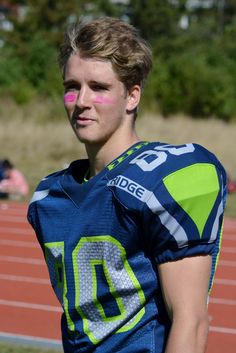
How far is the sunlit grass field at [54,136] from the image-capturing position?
2250 cm

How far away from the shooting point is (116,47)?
228 centimetres

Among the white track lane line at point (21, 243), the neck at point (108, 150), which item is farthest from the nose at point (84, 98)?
the white track lane line at point (21, 243)

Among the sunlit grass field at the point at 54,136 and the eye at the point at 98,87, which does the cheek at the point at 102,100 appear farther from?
the sunlit grass field at the point at 54,136

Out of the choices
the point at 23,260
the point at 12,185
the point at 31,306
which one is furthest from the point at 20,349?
the point at 12,185

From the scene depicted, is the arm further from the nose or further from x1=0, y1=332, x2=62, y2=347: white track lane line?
x1=0, y1=332, x2=62, y2=347: white track lane line

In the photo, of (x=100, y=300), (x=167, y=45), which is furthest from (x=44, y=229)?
(x=167, y=45)

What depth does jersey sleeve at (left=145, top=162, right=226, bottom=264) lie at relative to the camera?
2.09 m

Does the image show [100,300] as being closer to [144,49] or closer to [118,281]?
[118,281]

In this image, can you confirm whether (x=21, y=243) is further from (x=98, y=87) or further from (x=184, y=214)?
(x=184, y=214)

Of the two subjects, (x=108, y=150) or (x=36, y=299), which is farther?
(x=36, y=299)

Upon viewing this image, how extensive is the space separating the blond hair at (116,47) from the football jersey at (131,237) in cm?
18

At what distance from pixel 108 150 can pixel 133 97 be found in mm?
147

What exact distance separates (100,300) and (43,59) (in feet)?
125

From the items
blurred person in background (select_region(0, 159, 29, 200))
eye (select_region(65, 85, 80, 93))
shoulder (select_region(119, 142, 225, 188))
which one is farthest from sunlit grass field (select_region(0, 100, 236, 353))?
shoulder (select_region(119, 142, 225, 188))
